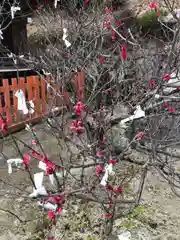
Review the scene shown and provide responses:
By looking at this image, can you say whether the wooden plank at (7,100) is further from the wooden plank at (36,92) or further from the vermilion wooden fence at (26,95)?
the wooden plank at (36,92)

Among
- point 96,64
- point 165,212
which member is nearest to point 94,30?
point 96,64

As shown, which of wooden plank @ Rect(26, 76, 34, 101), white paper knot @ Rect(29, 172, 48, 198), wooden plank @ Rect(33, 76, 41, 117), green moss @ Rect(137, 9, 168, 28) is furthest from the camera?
green moss @ Rect(137, 9, 168, 28)

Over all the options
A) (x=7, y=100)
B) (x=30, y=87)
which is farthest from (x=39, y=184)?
(x=30, y=87)

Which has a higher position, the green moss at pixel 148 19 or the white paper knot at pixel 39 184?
the green moss at pixel 148 19

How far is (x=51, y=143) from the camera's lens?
5.09 m

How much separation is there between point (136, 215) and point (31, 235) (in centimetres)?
108

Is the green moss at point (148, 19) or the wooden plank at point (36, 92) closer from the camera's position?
the wooden plank at point (36, 92)

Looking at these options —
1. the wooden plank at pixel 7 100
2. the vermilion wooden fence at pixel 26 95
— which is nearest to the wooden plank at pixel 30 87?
the vermilion wooden fence at pixel 26 95

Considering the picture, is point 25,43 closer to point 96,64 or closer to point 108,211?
point 96,64

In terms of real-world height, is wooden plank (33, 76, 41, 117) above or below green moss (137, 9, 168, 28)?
below

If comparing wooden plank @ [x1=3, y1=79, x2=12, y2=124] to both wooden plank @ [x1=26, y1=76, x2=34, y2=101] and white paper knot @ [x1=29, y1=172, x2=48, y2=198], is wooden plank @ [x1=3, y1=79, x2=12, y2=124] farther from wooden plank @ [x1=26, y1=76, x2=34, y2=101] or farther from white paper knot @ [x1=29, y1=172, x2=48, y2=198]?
white paper knot @ [x1=29, y1=172, x2=48, y2=198]

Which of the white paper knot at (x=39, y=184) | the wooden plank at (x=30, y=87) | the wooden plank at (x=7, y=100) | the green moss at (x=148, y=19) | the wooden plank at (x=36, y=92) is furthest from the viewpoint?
the green moss at (x=148, y=19)

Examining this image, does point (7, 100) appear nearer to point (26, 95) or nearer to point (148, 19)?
point (26, 95)

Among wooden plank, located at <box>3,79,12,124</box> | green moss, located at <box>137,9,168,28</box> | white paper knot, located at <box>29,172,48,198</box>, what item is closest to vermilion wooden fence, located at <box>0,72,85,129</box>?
wooden plank, located at <box>3,79,12,124</box>
